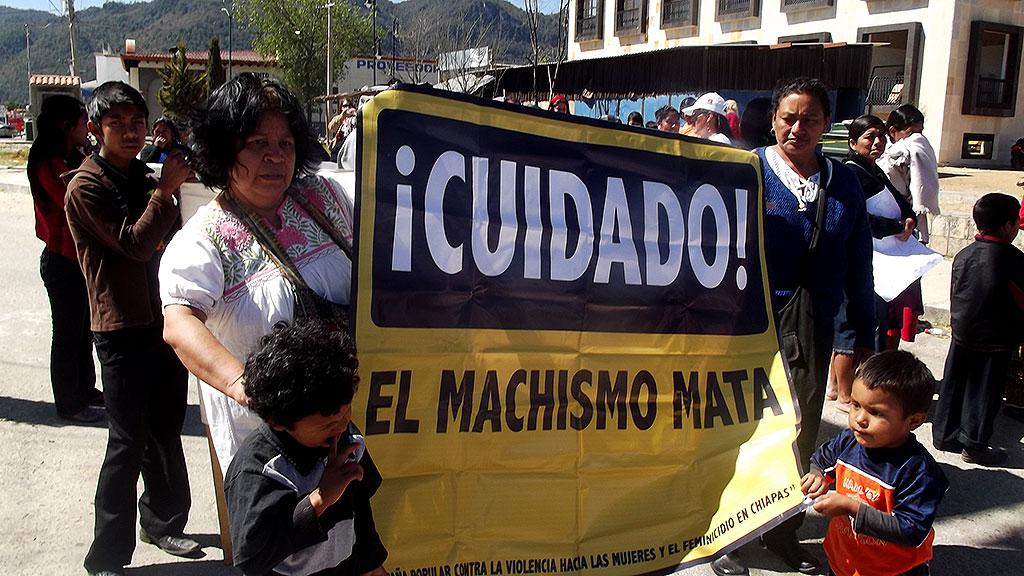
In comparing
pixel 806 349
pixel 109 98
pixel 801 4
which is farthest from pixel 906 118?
pixel 801 4

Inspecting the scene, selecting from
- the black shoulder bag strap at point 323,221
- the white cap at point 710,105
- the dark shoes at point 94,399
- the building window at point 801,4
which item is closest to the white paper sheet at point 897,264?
the white cap at point 710,105

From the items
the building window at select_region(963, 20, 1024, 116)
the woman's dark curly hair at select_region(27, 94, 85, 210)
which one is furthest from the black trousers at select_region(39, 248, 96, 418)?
the building window at select_region(963, 20, 1024, 116)

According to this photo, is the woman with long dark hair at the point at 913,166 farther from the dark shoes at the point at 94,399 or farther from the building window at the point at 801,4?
the building window at the point at 801,4

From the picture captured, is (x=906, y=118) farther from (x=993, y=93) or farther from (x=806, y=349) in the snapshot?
(x=993, y=93)

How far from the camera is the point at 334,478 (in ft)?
5.75

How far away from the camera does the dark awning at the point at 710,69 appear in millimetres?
12734

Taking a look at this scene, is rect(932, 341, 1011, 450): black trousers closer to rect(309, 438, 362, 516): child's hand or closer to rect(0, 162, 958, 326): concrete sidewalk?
rect(0, 162, 958, 326): concrete sidewalk

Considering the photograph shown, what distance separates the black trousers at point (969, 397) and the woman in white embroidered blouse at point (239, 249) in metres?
4.02

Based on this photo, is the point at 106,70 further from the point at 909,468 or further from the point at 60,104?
the point at 909,468

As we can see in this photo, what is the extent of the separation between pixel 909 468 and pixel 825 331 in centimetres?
86

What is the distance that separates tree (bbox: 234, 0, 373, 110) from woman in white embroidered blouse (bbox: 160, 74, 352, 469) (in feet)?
173

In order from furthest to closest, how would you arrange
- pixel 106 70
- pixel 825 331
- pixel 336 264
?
pixel 106 70 < pixel 825 331 < pixel 336 264

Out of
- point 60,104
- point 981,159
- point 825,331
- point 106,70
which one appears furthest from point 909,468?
point 106,70

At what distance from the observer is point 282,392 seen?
65.9 inches
